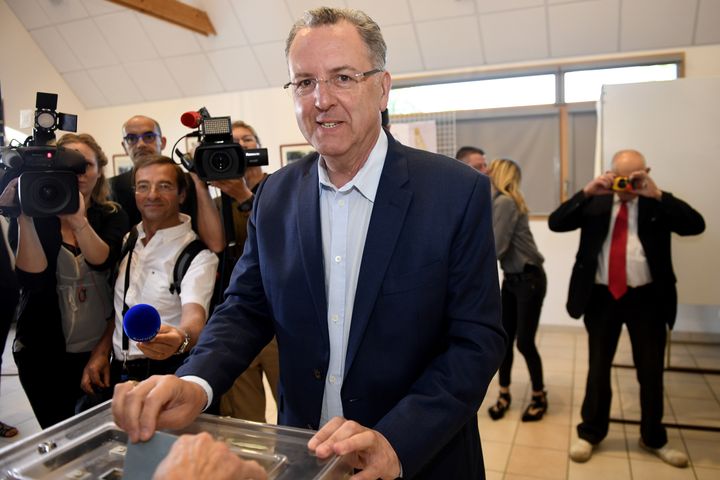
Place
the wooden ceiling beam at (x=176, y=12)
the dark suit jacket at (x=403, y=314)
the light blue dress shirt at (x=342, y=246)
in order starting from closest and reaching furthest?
the dark suit jacket at (x=403, y=314)
the light blue dress shirt at (x=342, y=246)
the wooden ceiling beam at (x=176, y=12)

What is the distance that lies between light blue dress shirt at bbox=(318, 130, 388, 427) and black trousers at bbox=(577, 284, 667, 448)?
2.32 m

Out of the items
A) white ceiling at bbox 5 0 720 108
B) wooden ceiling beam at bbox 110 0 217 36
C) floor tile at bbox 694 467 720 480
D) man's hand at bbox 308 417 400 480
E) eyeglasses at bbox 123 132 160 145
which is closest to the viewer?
man's hand at bbox 308 417 400 480

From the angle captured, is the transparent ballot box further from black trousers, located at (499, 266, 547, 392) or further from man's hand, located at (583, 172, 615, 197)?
black trousers, located at (499, 266, 547, 392)

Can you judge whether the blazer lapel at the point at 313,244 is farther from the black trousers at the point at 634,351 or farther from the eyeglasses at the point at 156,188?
the black trousers at the point at 634,351

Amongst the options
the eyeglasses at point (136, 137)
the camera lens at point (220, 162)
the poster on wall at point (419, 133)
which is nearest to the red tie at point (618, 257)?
the camera lens at point (220, 162)

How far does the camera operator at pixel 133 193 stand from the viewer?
1.92 metres

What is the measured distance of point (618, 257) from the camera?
301 cm

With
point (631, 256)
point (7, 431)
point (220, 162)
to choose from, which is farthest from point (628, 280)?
point (7, 431)

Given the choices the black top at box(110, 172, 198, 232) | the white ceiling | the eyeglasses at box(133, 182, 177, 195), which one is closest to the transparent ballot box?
the eyeglasses at box(133, 182, 177, 195)

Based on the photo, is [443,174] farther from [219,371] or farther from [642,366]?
[642,366]

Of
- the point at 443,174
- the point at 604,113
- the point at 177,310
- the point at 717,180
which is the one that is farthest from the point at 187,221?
the point at 717,180

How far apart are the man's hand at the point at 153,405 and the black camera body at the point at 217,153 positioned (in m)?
0.95

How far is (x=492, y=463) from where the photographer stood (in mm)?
3064

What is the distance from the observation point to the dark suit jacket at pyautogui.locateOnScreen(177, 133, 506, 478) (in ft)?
3.51
